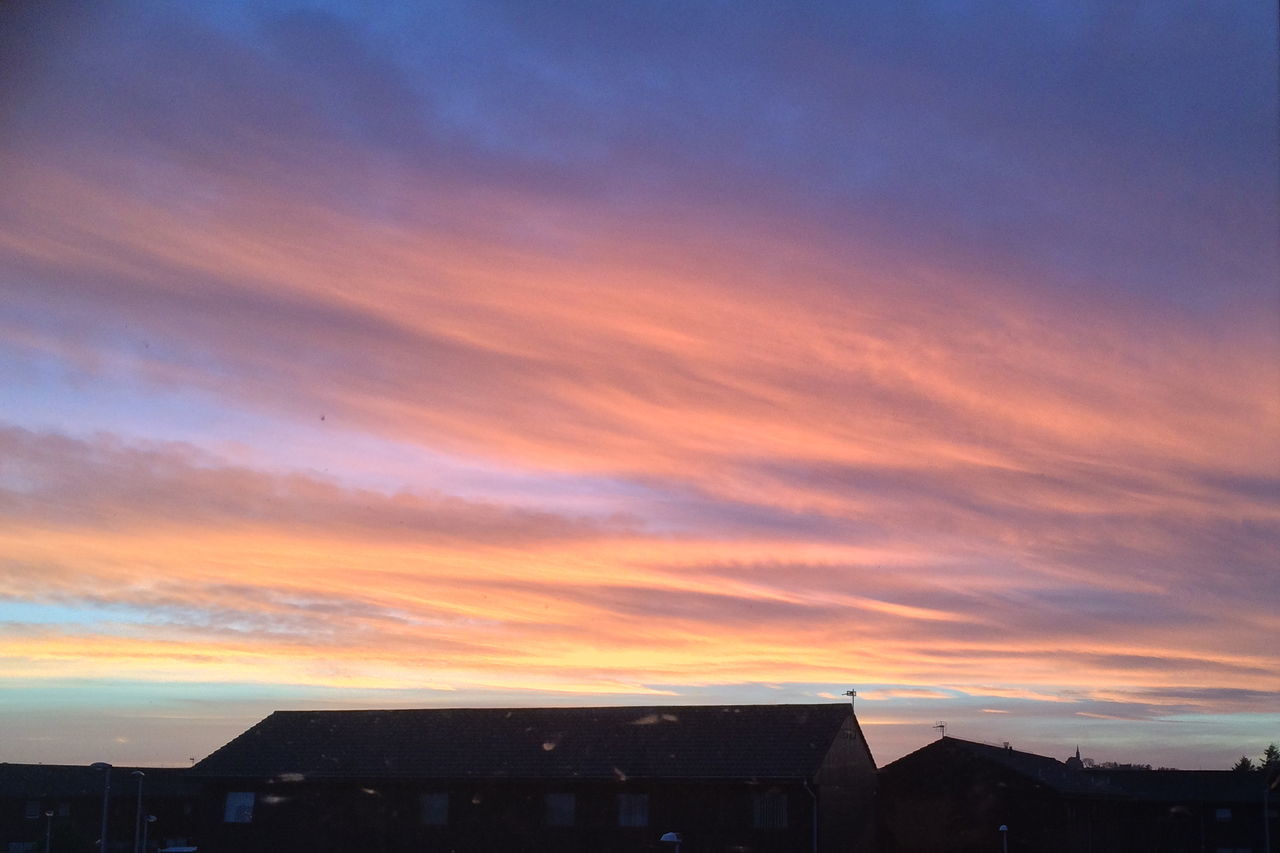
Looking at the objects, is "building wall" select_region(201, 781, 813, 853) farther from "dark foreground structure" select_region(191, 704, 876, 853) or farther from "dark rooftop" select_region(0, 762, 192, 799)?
"dark rooftop" select_region(0, 762, 192, 799)

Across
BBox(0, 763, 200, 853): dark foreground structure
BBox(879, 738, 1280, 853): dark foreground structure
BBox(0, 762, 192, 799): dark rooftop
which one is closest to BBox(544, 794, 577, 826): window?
BBox(879, 738, 1280, 853): dark foreground structure

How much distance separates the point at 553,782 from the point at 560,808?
3.19 feet

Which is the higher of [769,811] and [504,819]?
[769,811]

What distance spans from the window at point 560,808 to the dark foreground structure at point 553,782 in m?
0.05

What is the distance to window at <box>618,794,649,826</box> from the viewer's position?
1708 inches

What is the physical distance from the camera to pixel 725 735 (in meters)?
45.5

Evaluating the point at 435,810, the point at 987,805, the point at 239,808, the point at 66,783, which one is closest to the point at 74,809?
the point at 66,783

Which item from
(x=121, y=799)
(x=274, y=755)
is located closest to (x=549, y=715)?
(x=274, y=755)

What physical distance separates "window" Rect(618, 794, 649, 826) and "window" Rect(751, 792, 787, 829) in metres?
4.07

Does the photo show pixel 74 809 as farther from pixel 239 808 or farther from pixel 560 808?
pixel 560 808

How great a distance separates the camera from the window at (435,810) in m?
46.2

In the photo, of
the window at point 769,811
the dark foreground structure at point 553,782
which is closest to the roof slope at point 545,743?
the dark foreground structure at point 553,782

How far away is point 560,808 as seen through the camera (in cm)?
4459

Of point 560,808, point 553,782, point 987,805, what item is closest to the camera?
point 560,808
